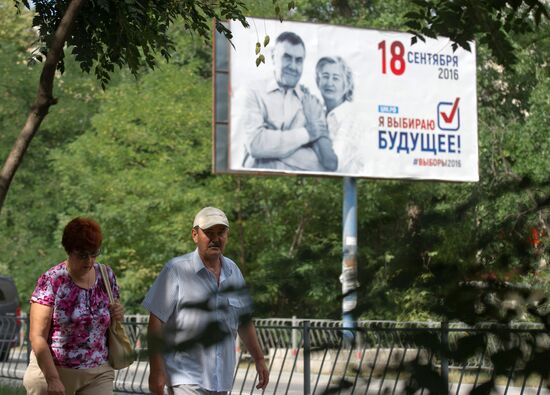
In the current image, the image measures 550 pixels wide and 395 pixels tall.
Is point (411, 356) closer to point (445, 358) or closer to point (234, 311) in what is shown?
point (445, 358)

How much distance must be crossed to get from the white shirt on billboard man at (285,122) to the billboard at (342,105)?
18 mm

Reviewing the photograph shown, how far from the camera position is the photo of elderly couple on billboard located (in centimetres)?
2473

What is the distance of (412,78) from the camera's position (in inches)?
1048

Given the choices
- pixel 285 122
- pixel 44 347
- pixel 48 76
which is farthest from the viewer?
pixel 285 122

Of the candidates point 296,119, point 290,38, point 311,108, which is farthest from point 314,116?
point 290,38

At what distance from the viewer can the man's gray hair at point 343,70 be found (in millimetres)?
25516

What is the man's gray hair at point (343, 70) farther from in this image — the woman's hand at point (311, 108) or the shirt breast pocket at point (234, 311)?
the shirt breast pocket at point (234, 311)

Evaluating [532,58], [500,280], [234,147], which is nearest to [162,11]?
[500,280]

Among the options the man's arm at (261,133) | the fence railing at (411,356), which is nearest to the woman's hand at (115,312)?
the fence railing at (411,356)

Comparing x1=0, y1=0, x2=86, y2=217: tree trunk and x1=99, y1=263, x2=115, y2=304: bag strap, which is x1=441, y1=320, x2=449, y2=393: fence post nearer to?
x1=99, y1=263, x2=115, y2=304: bag strap

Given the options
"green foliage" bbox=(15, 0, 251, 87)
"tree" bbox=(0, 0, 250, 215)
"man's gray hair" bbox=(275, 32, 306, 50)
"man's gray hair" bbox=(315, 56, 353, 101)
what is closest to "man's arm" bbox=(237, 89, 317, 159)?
"man's gray hair" bbox=(275, 32, 306, 50)

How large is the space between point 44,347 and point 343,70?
1984cm

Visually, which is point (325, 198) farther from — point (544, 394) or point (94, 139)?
point (544, 394)

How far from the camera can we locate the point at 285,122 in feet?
82.3
